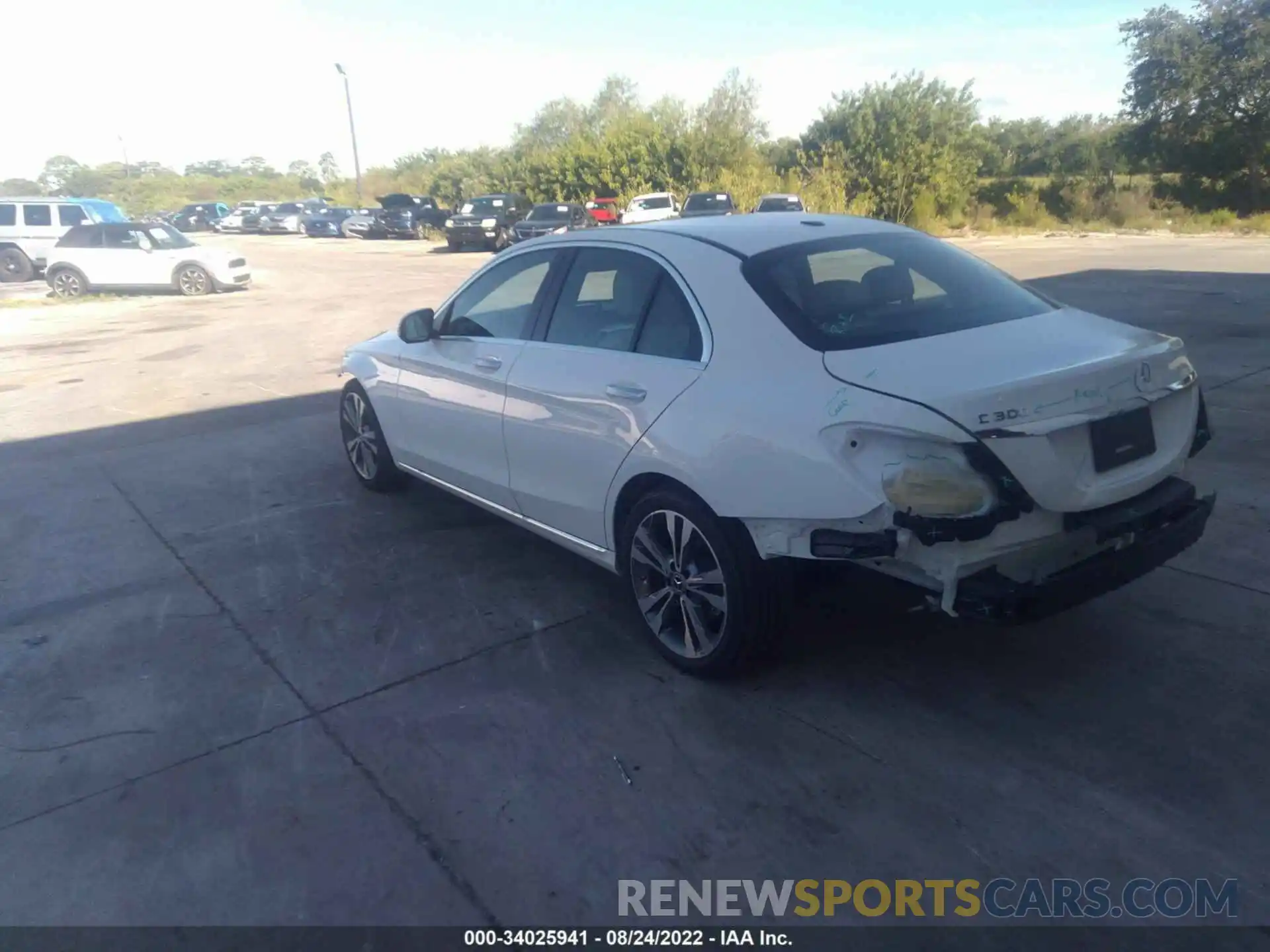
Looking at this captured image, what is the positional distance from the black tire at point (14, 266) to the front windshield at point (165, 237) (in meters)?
6.63

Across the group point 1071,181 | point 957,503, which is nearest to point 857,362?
point 957,503

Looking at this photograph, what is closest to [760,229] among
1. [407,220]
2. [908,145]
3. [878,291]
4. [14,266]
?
[878,291]

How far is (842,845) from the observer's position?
300 cm

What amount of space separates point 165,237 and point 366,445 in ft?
59.1

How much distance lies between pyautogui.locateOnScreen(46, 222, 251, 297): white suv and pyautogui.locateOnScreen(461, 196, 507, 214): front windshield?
1366 cm

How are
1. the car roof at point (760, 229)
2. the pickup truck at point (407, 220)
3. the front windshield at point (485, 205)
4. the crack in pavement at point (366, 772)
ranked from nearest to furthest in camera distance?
1. the crack in pavement at point (366, 772)
2. the car roof at point (760, 229)
3. the front windshield at point (485, 205)
4. the pickup truck at point (407, 220)

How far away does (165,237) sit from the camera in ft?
71.1

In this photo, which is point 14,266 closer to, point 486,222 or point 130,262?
point 130,262

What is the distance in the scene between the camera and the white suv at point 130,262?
2119cm

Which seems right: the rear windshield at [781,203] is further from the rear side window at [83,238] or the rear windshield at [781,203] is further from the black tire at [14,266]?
the black tire at [14,266]

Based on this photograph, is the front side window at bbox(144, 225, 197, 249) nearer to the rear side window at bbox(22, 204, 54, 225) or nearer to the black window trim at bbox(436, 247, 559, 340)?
the rear side window at bbox(22, 204, 54, 225)

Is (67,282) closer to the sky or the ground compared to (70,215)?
closer to the ground

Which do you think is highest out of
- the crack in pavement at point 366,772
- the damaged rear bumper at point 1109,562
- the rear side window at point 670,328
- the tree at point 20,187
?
the tree at point 20,187

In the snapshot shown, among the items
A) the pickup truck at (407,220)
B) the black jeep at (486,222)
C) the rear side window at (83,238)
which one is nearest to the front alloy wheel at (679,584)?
the rear side window at (83,238)
